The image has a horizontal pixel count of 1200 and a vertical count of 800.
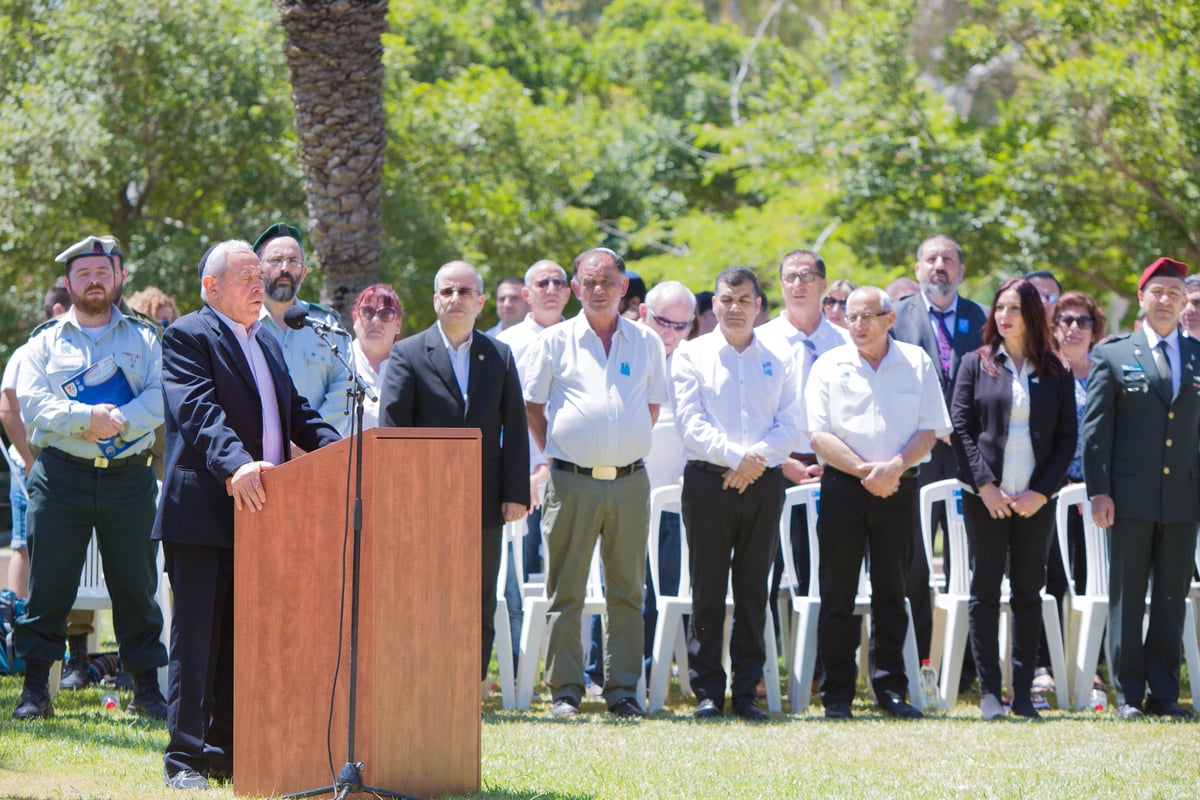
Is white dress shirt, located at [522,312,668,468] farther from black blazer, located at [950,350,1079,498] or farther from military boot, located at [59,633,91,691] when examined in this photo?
military boot, located at [59,633,91,691]

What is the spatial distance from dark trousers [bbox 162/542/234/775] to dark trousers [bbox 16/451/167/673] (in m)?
1.80

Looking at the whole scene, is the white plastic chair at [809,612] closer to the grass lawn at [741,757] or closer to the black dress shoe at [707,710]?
the grass lawn at [741,757]

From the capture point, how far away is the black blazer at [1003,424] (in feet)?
26.9

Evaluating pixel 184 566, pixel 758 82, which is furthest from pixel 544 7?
pixel 184 566

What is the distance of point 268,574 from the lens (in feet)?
17.6

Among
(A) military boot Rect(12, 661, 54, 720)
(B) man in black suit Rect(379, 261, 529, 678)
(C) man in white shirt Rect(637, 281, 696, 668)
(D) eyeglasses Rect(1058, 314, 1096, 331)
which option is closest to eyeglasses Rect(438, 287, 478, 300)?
(B) man in black suit Rect(379, 261, 529, 678)

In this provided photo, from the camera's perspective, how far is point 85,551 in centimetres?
750

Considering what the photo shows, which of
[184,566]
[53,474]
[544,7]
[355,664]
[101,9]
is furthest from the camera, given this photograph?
[544,7]

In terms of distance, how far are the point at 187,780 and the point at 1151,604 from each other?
5612 millimetres

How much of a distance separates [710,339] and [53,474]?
3771mm

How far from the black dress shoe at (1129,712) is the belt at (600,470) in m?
3.11

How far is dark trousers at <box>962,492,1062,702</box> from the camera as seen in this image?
26.9 feet

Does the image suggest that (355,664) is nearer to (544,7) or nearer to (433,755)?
(433,755)

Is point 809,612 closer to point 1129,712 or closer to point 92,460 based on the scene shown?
point 1129,712
